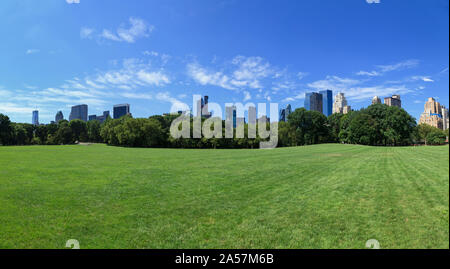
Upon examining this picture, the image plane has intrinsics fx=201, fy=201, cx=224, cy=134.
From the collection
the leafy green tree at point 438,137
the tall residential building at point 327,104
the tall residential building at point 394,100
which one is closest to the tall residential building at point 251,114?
the leafy green tree at point 438,137

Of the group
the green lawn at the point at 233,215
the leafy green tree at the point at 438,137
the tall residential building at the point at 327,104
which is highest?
the tall residential building at the point at 327,104

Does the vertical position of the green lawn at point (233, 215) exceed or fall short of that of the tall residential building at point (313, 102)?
it falls short

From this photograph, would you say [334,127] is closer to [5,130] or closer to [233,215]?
[233,215]

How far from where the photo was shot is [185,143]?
54875mm

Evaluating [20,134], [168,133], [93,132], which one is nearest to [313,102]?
[168,133]

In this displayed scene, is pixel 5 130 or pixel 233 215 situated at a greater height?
pixel 5 130

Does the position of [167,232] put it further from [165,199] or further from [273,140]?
[273,140]

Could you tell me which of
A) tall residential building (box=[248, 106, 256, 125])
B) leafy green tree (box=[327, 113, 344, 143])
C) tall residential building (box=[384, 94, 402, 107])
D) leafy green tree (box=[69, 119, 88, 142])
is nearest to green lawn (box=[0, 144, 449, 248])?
tall residential building (box=[384, 94, 402, 107])

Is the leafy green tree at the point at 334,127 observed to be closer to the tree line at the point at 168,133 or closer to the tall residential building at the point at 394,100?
the tree line at the point at 168,133

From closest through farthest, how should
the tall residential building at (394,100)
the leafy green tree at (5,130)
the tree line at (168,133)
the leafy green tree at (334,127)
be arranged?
the tall residential building at (394,100), the tree line at (168,133), the leafy green tree at (5,130), the leafy green tree at (334,127)

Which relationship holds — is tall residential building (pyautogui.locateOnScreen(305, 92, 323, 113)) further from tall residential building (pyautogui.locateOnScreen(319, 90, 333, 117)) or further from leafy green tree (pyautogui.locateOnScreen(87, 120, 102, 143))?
leafy green tree (pyautogui.locateOnScreen(87, 120, 102, 143))

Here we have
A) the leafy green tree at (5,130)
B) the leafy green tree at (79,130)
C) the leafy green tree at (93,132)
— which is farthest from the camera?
the leafy green tree at (93,132)

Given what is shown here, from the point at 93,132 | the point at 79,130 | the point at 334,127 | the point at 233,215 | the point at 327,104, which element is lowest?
the point at 233,215
